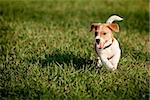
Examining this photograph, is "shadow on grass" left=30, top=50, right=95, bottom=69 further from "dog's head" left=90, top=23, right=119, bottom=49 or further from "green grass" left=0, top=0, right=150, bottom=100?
"dog's head" left=90, top=23, right=119, bottom=49

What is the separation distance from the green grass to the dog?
7.5 inches

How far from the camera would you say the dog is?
6.71 m

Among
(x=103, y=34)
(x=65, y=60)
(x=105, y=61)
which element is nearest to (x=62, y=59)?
(x=65, y=60)

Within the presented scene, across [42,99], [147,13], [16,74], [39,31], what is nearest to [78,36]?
[39,31]

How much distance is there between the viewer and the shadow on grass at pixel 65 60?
7.42 metres

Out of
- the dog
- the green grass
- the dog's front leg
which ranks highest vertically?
the dog

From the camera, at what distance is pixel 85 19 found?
42.5ft

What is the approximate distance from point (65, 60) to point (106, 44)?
109 centimetres

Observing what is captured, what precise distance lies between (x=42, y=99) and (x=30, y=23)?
18.0ft

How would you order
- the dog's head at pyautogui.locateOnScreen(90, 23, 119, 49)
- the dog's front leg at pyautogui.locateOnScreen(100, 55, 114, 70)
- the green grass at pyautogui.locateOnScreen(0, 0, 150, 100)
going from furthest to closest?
the dog's front leg at pyautogui.locateOnScreen(100, 55, 114, 70) < the dog's head at pyautogui.locateOnScreen(90, 23, 119, 49) < the green grass at pyautogui.locateOnScreen(0, 0, 150, 100)

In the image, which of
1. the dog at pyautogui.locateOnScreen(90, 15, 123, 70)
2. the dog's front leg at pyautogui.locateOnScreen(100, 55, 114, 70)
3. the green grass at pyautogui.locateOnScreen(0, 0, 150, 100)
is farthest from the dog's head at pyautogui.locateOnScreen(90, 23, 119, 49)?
the green grass at pyautogui.locateOnScreen(0, 0, 150, 100)

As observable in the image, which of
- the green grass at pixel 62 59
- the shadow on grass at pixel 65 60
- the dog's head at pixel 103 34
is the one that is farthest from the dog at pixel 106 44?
the shadow on grass at pixel 65 60

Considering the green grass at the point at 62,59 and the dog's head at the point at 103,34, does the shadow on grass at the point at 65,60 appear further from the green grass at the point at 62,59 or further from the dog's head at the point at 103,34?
the dog's head at the point at 103,34

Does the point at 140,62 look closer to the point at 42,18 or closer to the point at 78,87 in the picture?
the point at 78,87
